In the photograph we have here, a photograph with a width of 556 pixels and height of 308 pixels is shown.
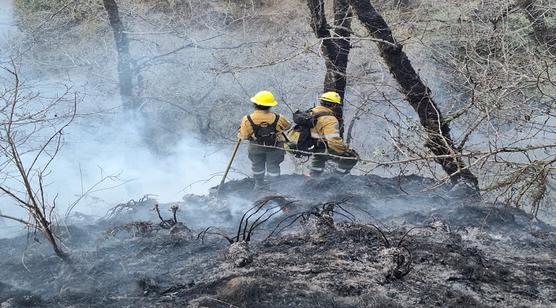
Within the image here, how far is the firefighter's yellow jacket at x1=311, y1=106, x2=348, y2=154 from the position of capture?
7.70 m

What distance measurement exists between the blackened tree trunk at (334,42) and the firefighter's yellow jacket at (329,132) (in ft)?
3.05

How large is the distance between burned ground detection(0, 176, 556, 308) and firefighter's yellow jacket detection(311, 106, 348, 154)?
57.1 inches

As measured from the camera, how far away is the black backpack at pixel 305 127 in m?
7.70

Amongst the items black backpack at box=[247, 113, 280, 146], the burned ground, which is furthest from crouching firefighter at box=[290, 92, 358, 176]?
the burned ground

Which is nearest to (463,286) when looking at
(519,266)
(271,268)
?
(519,266)

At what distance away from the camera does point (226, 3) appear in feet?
51.3

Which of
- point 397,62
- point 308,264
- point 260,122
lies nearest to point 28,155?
point 260,122

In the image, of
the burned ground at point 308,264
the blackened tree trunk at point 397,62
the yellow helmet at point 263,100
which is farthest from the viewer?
the yellow helmet at point 263,100

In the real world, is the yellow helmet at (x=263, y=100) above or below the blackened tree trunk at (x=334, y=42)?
below

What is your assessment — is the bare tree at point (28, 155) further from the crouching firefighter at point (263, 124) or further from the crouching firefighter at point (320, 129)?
the crouching firefighter at point (320, 129)

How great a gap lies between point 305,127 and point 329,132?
36cm

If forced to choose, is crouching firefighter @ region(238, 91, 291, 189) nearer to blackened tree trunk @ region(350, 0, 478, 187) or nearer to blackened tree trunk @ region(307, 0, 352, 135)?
blackened tree trunk @ region(307, 0, 352, 135)

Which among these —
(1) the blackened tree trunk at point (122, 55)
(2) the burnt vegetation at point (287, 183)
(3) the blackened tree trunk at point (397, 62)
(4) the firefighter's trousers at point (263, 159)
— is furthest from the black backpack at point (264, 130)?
(1) the blackened tree trunk at point (122, 55)

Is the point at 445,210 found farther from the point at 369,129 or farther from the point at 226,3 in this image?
the point at 226,3
